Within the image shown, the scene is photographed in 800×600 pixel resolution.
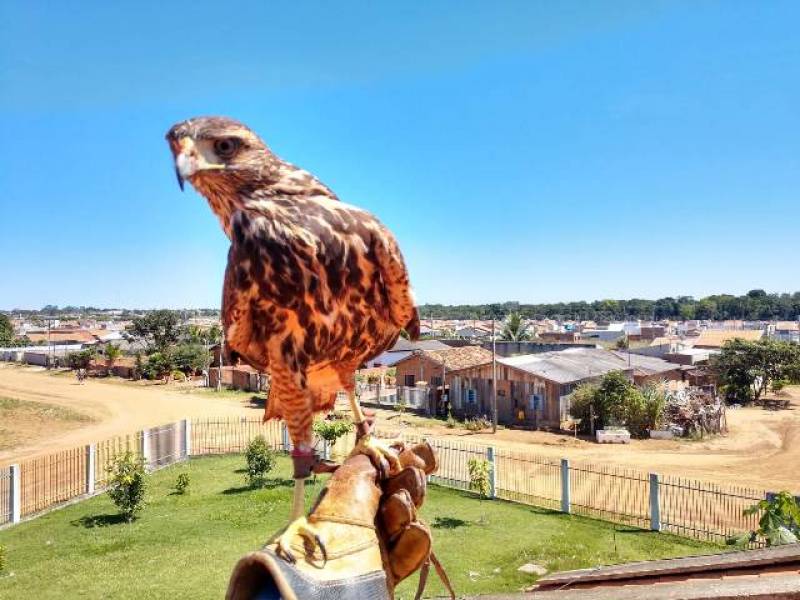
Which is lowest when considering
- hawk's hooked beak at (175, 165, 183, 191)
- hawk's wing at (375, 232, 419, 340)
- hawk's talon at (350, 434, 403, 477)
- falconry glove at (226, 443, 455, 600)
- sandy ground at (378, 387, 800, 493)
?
sandy ground at (378, 387, 800, 493)

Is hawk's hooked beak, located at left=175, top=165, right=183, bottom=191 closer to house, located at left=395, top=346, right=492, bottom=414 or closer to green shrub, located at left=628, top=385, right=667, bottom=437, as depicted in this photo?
green shrub, located at left=628, top=385, right=667, bottom=437

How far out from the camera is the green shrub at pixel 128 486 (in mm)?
14188

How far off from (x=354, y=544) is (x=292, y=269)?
1.32 m

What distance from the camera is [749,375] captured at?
36406 millimetres

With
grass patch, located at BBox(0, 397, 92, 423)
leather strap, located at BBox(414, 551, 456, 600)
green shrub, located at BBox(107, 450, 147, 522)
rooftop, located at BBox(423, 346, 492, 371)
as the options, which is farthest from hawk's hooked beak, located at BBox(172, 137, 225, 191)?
grass patch, located at BBox(0, 397, 92, 423)

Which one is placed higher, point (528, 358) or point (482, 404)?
point (528, 358)

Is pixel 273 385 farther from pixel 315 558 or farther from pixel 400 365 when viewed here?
pixel 400 365

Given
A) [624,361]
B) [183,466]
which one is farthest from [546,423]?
[183,466]

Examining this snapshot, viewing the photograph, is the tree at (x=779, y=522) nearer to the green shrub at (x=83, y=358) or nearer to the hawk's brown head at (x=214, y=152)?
the hawk's brown head at (x=214, y=152)

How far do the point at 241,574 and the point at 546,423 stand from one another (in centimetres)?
2745

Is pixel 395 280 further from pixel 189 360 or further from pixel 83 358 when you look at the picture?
pixel 83 358

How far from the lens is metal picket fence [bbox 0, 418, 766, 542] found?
14156 mm

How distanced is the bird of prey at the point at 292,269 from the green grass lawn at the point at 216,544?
8.54 m

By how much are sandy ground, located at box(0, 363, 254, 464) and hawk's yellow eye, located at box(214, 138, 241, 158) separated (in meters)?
23.4
